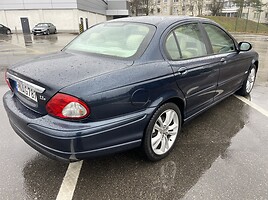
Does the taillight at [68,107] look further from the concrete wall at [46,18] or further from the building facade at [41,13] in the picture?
the concrete wall at [46,18]

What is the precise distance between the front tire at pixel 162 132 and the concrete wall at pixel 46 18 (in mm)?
31978

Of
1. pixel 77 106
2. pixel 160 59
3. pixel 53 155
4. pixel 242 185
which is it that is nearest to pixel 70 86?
pixel 77 106

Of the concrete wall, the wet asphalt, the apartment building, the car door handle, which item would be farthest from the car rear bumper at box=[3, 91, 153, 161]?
the apartment building

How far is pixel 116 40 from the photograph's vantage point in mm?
2873

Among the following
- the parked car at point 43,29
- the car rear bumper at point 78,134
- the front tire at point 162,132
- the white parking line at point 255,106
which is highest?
the car rear bumper at point 78,134

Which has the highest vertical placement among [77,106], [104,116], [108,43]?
[108,43]

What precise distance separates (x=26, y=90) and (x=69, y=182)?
1.03 meters

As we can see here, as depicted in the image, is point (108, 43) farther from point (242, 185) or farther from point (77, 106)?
point (242, 185)

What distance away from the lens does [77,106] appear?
198 cm

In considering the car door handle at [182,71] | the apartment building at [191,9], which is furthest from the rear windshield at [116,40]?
the apartment building at [191,9]

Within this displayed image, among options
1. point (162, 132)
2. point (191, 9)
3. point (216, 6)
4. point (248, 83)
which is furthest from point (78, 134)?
point (191, 9)

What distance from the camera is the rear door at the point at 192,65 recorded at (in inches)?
108

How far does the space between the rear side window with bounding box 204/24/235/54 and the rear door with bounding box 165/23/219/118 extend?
233mm

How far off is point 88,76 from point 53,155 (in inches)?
30.4
